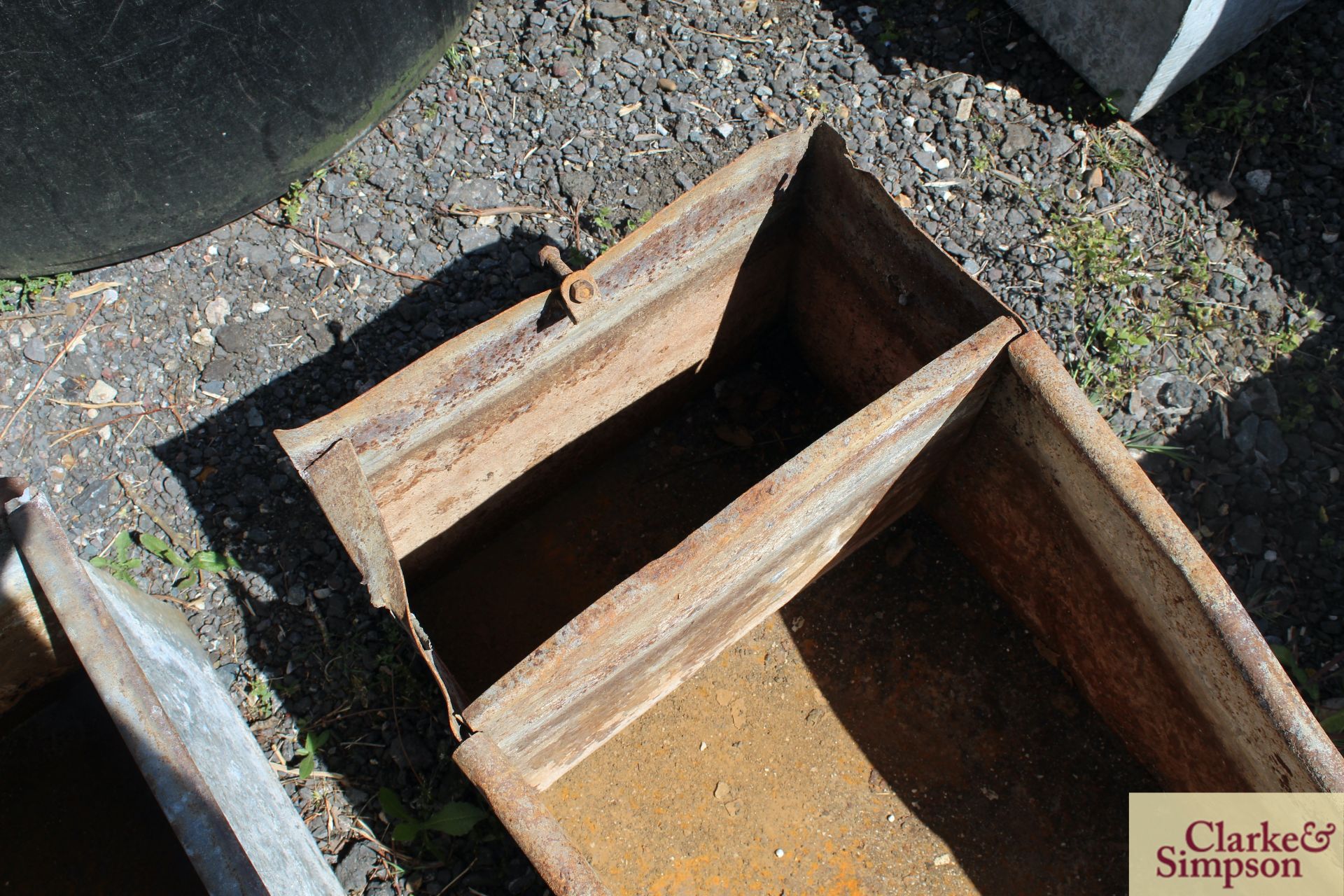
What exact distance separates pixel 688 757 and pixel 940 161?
7.72ft

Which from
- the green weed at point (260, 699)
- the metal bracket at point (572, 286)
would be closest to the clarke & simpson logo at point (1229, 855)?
Answer: the metal bracket at point (572, 286)

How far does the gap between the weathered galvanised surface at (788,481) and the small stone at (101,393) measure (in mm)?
1287

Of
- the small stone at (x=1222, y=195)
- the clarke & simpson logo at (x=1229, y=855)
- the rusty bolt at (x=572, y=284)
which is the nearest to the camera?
the clarke & simpson logo at (x=1229, y=855)

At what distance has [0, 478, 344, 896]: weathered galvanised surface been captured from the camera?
1926mm

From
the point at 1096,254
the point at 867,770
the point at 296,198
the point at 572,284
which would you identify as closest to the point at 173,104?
the point at 296,198

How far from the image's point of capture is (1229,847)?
8.32 feet

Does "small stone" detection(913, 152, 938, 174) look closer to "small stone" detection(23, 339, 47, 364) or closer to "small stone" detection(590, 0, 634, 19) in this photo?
"small stone" detection(590, 0, 634, 19)

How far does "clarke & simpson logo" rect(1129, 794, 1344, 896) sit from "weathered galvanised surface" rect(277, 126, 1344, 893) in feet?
0.25

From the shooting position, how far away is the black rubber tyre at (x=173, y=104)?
8.92 ft

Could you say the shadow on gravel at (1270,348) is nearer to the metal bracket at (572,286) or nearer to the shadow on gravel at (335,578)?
the metal bracket at (572,286)

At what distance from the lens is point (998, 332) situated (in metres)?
2.39

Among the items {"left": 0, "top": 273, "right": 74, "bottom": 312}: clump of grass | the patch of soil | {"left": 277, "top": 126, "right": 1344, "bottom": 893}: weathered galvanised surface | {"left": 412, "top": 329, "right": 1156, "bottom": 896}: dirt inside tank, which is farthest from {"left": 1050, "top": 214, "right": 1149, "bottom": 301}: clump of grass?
{"left": 0, "top": 273, "right": 74, "bottom": 312}: clump of grass

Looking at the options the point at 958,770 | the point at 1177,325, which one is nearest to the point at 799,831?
the point at 958,770

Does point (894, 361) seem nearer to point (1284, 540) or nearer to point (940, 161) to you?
point (940, 161)
